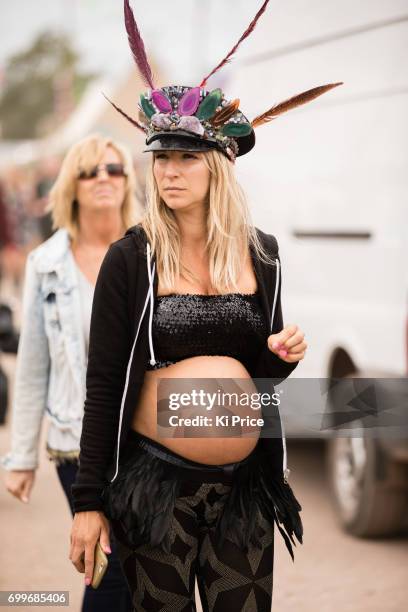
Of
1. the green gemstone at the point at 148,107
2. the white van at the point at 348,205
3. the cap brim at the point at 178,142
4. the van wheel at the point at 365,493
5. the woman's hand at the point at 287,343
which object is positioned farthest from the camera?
the van wheel at the point at 365,493

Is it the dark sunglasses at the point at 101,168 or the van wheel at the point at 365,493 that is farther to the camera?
the van wheel at the point at 365,493

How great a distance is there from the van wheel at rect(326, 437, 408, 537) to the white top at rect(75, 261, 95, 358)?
7.31 ft

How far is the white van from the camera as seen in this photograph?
5414mm

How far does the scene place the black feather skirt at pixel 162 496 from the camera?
2727 millimetres

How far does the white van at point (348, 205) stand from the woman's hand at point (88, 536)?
2637mm

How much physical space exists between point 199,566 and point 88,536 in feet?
0.98

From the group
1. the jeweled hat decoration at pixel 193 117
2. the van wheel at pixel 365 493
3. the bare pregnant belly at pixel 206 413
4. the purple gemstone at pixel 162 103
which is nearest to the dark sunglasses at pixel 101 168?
the jeweled hat decoration at pixel 193 117

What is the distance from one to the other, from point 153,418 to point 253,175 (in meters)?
4.42

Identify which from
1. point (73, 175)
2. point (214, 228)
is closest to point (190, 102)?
point (214, 228)

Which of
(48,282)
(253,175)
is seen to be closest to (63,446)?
(48,282)

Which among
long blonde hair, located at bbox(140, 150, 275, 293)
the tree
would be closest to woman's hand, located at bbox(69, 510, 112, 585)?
long blonde hair, located at bbox(140, 150, 275, 293)

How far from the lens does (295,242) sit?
21.3 feet

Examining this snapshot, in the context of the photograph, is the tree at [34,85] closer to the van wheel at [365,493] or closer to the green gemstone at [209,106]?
the van wheel at [365,493]

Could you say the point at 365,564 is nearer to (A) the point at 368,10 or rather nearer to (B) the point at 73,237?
(B) the point at 73,237
